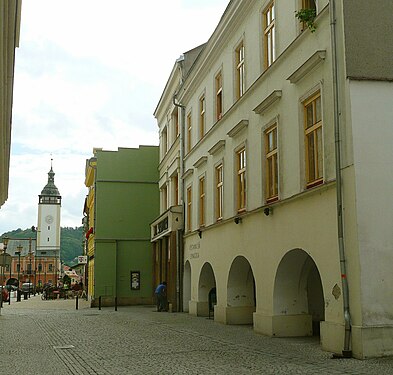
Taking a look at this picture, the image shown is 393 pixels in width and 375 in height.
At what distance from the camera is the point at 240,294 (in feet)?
70.1

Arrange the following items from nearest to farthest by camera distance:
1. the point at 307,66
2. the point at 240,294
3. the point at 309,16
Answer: the point at 309,16
the point at 307,66
the point at 240,294

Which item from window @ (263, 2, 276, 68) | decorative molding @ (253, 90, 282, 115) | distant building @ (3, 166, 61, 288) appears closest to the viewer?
decorative molding @ (253, 90, 282, 115)

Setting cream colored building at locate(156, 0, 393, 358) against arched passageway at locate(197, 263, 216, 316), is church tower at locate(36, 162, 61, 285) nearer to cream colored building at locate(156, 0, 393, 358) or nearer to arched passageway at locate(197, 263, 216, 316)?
arched passageway at locate(197, 263, 216, 316)

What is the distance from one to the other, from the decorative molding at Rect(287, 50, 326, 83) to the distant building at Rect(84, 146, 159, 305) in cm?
2602

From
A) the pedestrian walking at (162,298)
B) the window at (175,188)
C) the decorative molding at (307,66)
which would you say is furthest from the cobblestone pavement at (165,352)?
the window at (175,188)

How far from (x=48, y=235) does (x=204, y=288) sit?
4595 inches

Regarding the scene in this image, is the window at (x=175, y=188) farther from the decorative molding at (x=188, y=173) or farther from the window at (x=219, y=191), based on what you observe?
the window at (x=219, y=191)

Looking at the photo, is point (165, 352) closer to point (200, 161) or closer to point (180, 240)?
point (200, 161)

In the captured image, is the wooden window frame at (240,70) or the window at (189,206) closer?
the wooden window frame at (240,70)

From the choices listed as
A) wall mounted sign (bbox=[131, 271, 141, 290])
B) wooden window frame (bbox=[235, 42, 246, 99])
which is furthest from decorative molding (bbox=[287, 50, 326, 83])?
wall mounted sign (bbox=[131, 271, 141, 290])

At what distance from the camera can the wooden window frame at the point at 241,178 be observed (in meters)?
20.0

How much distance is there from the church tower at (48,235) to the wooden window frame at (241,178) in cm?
11897

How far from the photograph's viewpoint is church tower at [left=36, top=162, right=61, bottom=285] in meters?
136

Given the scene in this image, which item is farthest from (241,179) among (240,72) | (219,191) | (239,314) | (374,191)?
(374,191)
